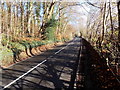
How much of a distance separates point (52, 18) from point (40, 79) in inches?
1117

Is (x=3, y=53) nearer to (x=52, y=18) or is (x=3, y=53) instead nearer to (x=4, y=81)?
(x=4, y=81)

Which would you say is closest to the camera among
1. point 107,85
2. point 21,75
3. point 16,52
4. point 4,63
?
point 107,85

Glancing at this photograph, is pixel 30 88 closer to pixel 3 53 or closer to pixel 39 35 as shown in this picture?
pixel 3 53

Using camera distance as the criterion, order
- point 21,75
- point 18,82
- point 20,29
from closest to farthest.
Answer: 1. point 18,82
2. point 21,75
3. point 20,29

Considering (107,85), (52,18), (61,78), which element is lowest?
(61,78)

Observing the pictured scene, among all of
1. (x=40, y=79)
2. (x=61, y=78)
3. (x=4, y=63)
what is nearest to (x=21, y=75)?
(x=40, y=79)

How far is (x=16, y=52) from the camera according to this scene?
18.5 m

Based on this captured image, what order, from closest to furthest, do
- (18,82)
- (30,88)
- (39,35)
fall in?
(30,88) < (18,82) < (39,35)

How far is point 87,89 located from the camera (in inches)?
367

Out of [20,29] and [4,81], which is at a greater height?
[20,29]

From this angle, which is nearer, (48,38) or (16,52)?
(16,52)

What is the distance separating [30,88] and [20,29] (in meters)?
26.8

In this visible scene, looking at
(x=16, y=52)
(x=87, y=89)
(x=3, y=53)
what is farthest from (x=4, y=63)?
(x=87, y=89)

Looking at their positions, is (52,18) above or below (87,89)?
above
